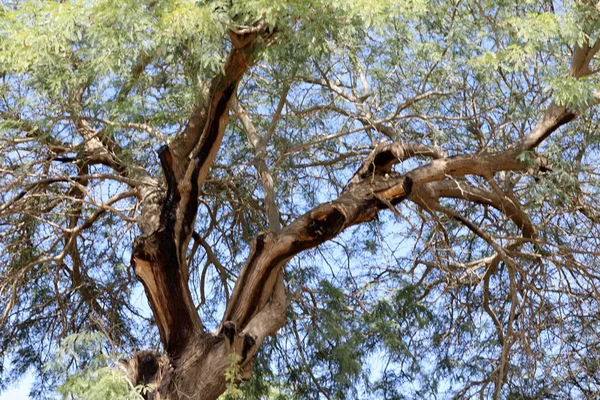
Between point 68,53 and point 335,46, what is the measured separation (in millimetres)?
1676

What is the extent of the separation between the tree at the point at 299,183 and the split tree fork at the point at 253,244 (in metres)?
0.01

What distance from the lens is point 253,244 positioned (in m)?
6.58

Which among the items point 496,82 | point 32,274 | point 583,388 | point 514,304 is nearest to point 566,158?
point 496,82

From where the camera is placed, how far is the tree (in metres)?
5.93

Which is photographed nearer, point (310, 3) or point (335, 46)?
point (310, 3)

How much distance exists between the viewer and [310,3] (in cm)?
574

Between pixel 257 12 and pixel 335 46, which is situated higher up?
pixel 335 46

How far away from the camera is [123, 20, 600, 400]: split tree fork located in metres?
6.23

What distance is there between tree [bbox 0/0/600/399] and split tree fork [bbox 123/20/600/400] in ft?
0.05

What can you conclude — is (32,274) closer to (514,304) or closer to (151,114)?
(151,114)

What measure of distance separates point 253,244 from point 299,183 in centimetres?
153

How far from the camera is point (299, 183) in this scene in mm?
8016

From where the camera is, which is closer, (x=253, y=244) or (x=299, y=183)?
(x=253, y=244)

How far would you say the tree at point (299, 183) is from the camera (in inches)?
233
